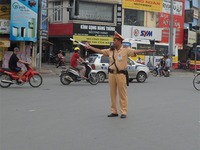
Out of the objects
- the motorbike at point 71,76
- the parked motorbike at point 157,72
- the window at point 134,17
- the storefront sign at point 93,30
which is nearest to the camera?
the motorbike at point 71,76

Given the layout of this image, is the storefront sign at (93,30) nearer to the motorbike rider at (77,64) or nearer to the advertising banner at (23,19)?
the advertising banner at (23,19)

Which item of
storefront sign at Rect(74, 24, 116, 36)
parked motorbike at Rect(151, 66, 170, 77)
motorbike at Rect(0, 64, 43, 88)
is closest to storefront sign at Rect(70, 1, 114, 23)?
storefront sign at Rect(74, 24, 116, 36)

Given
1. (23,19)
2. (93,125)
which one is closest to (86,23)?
(23,19)

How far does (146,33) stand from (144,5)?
2994mm

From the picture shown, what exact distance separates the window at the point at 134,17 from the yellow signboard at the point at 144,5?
54 centimetres

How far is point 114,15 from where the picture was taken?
1538 inches

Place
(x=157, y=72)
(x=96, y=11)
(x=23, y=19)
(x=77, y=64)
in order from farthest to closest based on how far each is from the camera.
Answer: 1. (x=96, y=11)
2. (x=157, y=72)
3. (x=23, y=19)
4. (x=77, y=64)

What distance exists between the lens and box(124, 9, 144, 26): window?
4122 cm

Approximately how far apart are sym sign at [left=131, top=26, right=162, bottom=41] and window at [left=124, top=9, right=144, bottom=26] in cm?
75

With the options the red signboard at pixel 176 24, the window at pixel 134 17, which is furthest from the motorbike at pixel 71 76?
the red signboard at pixel 176 24

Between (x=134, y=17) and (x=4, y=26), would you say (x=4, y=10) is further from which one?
(x=134, y=17)

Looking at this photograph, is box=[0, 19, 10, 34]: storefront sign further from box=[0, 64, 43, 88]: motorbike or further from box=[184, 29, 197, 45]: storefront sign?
box=[184, 29, 197, 45]: storefront sign

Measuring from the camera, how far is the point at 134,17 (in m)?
42.1

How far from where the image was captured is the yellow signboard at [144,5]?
40662 millimetres
